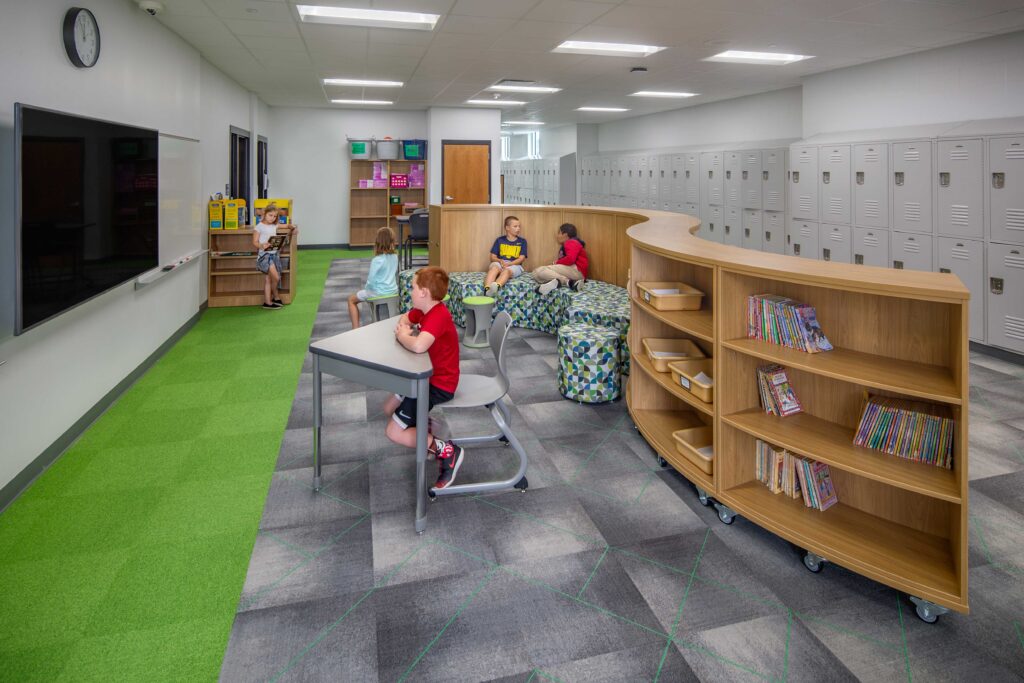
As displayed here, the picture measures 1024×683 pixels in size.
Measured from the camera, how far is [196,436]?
373 centimetres

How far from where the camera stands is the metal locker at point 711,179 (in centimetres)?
943

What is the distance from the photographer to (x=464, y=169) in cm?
1182

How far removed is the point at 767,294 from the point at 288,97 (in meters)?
10.0

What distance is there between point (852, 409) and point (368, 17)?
190 inches

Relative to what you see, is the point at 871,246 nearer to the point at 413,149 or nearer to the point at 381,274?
the point at 381,274

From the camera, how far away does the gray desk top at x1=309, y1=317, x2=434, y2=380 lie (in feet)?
8.50

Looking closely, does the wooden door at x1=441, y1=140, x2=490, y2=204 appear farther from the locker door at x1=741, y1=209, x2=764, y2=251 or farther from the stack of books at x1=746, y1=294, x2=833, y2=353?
the stack of books at x1=746, y1=294, x2=833, y2=353

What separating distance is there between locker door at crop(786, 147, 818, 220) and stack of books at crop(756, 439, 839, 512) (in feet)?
18.4

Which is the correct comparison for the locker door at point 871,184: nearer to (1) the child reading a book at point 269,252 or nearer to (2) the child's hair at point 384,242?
(2) the child's hair at point 384,242

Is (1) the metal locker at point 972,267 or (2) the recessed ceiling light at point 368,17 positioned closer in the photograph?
(2) the recessed ceiling light at point 368,17

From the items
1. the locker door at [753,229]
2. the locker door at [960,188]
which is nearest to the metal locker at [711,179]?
the locker door at [753,229]

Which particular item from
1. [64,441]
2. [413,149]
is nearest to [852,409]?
[64,441]

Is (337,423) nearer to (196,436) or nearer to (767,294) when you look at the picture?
(196,436)

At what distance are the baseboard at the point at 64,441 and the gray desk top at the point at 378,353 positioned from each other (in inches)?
59.8
